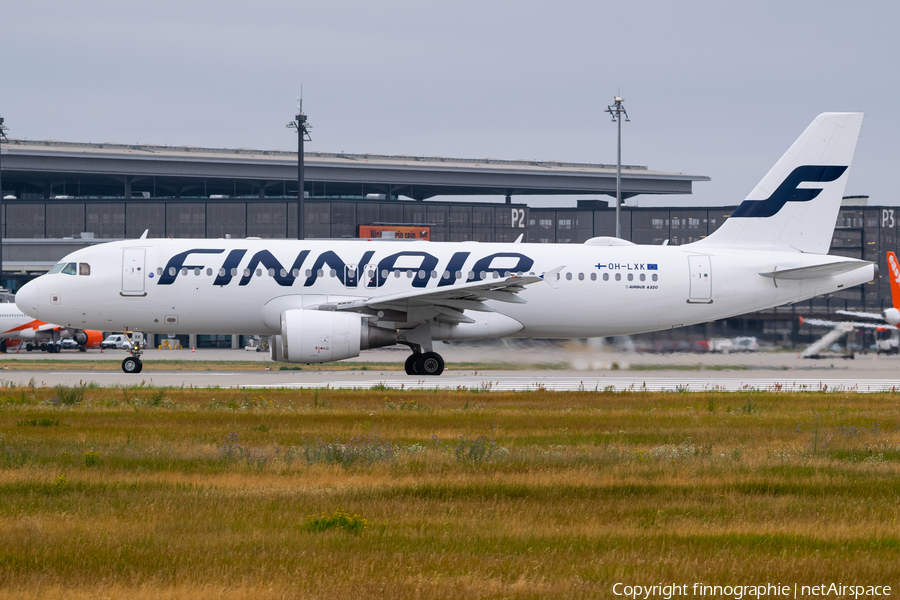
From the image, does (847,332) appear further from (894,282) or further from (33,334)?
(33,334)

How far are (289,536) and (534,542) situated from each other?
187cm

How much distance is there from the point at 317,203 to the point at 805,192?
52.4m

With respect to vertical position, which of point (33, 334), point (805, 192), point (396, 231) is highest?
point (396, 231)

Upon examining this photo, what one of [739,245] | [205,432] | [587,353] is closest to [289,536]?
[205,432]

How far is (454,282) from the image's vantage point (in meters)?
28.2

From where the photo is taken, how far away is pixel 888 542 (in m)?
7.54

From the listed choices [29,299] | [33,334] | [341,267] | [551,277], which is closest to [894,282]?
[551,277]

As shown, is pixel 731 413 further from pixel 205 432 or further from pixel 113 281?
pixel 113 281

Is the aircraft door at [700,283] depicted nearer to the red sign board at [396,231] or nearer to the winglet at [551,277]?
the winglet at [551,277]

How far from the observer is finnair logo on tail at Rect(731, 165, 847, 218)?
100 feet

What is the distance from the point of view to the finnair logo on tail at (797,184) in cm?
3048

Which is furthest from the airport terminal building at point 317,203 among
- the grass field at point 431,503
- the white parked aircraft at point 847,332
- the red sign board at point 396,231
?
the grass field at point 431,503

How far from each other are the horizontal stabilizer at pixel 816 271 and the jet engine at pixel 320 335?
1288 centimetres

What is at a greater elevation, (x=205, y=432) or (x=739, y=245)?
(x=739, y=245)
